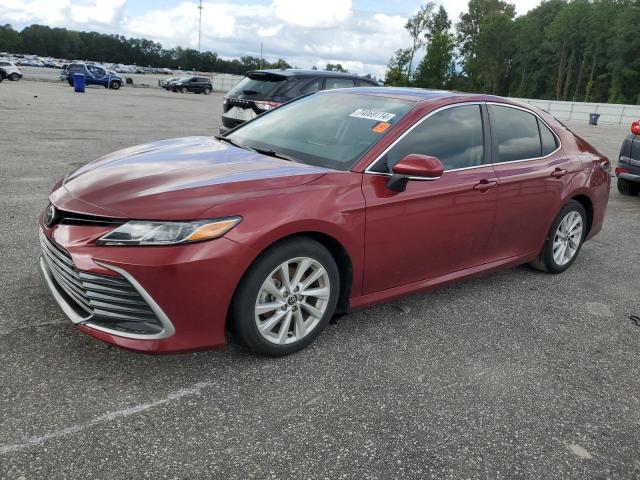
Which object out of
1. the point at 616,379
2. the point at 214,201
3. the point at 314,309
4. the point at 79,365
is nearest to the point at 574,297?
the point at 616,379

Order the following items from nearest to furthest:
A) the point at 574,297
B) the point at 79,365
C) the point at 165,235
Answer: the point at 165,235 → the point at 79,365 → the point at 574,297

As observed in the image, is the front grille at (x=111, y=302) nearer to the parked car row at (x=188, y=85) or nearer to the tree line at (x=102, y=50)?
the parked car row at (x=188, y=85)

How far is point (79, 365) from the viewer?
3004 millimetres

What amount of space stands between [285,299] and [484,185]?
70.3 inches

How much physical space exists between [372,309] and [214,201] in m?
1.65

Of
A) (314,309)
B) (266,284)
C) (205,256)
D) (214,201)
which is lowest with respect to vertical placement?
(314,309)

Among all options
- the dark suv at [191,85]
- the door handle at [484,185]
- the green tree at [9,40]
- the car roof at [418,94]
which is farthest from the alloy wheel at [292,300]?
the green tree at [9,40]

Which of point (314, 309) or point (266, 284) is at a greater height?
point (266, 284)

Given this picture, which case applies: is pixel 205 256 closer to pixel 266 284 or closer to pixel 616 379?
pixel 266 284

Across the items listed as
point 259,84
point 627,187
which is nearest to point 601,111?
point 627,187

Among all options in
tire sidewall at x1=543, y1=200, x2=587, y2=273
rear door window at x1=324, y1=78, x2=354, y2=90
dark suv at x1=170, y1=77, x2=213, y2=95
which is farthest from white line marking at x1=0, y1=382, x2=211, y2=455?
dark suv at x1=170, y1=77, x2=213, y2=95

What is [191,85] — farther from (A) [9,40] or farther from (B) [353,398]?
(A) [9,40]

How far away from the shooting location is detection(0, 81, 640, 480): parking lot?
96.7 inches

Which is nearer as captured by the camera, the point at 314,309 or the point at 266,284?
the point at 266,284
